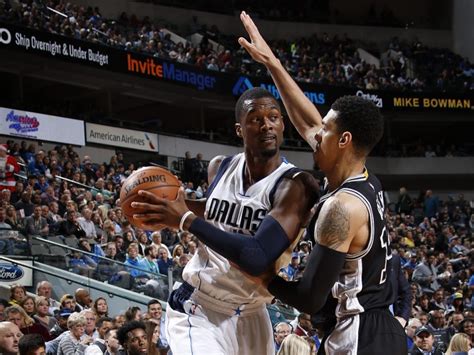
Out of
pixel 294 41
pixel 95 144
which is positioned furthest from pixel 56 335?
pixel 294 41

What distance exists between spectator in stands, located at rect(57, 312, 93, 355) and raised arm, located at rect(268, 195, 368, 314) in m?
5.02

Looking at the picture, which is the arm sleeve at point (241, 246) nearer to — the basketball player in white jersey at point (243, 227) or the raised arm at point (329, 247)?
the basketball player in white jersey at point (243, 227)

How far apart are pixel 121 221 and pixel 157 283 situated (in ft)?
10.8

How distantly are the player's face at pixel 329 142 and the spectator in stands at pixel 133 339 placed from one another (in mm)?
4316

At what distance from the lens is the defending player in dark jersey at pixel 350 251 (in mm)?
3496

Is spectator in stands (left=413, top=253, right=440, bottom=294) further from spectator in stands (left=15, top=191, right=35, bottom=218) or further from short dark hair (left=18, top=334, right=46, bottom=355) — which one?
short dark hair (left=18, top=334, right=46, bottom=355)

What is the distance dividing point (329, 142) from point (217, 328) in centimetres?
122

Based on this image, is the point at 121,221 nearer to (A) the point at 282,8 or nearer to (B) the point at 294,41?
(B) the point at 294,41

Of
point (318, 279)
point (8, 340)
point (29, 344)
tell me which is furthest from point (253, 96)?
point (8, 340)

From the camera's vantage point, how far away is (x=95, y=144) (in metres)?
22.2

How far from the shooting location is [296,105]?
186 inches

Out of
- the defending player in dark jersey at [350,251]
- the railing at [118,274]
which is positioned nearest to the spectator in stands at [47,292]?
the railing at [118,274]

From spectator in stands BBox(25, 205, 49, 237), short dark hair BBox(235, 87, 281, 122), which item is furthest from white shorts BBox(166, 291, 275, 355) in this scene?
spectator in stands BBox(25, 205, 49, 237)

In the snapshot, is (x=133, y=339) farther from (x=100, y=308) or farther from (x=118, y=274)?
(x=118, y=274)
